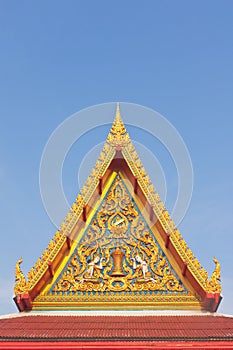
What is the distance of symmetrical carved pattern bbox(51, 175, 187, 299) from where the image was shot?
30.3 feet

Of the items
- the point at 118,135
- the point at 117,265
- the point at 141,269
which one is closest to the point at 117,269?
the point at 117,265

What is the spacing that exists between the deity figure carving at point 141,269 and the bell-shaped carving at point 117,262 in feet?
0.80

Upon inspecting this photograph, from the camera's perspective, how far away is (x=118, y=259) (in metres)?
9.48

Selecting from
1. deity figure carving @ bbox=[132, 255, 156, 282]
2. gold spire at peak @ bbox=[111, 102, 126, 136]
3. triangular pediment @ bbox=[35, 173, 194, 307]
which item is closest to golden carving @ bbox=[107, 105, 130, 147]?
gold spire at peak @ bbox=[111, 102, 126, 136]

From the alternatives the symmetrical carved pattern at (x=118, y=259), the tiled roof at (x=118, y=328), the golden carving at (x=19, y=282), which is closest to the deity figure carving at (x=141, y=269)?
the symmetrical carved pattern at (x=118, y=259)

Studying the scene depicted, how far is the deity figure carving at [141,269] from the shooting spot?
9.25 metres

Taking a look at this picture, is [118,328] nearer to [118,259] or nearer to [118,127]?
[118,259]

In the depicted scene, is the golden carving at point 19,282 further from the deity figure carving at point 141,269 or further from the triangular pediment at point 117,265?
the deity figure carving at point 141,269

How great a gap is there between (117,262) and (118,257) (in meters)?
0.09

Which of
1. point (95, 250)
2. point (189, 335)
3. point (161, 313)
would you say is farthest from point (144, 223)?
point (189, 335)

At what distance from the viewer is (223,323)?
7.65 metres

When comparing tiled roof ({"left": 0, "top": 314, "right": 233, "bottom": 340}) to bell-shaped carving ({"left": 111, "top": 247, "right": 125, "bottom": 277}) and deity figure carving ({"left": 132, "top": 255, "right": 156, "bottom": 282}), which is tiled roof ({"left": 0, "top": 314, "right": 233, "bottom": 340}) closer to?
deity figure carving ({"left": 132, "top": 255, "right": 156, "bottom": 282})

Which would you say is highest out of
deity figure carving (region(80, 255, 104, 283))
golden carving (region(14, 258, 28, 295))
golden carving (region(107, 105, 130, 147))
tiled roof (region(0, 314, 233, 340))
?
golden carving (region(107, 105, 130, 147))

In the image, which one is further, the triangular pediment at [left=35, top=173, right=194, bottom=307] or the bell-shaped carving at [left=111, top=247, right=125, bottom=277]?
the bell-shaped carving at [left=111, top=247, right=125, bottom=277]
